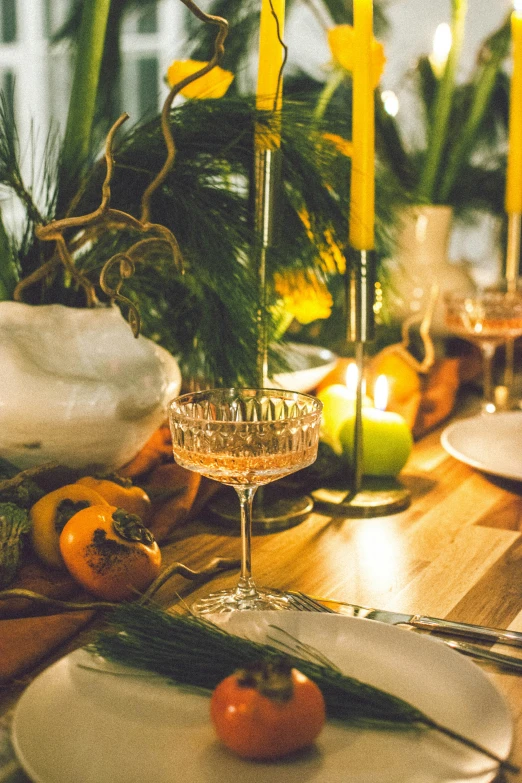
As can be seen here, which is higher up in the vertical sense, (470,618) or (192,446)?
(192,446)

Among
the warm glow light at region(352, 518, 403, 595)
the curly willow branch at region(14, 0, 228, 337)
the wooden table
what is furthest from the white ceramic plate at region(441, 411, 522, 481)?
the curly willow branch at region(14, 0, 228, 337)

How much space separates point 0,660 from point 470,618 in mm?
323

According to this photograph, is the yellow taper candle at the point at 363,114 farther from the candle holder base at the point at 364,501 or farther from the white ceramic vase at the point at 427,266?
the white ceramic vase at the point at 427,266

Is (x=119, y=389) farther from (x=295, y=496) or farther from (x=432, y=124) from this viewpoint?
(x=432, y=124)

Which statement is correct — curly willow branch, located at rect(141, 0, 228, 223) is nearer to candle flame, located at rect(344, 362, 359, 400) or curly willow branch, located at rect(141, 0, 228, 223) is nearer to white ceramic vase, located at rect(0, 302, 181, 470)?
white ceramic vase, located at rect(0, 302, 181, 470)

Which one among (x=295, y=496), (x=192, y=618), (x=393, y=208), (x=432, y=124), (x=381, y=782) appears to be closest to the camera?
(x=381, y=782)

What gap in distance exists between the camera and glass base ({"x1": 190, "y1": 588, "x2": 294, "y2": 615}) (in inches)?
24.9

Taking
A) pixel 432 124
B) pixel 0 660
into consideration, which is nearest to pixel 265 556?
pixel 0 660

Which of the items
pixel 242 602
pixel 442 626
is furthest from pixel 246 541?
pixel 442 626

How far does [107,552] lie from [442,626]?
0.77 feet

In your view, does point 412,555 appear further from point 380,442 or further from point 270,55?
point 270,55

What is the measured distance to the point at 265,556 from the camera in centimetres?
76

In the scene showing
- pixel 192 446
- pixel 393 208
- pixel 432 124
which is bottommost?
pixel 192 446

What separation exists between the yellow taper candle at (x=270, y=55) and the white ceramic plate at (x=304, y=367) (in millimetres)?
256
